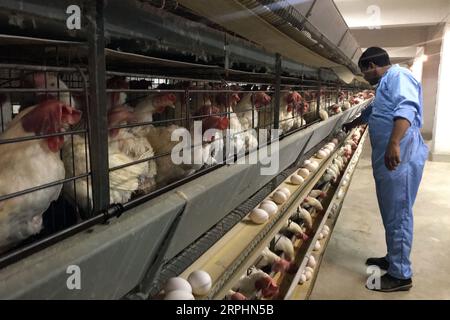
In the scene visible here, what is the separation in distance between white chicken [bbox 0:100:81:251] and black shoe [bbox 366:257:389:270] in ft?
7.43

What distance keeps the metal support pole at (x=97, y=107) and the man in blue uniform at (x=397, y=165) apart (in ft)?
5.76

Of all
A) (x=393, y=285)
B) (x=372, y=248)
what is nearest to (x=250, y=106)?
(x=393, y=285)

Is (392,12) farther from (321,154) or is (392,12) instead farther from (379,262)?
(379,262)

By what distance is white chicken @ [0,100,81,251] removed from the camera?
0.65m

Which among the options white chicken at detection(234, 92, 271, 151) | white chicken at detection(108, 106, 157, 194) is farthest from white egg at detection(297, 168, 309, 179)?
white chicken at detection(108, 106, 157, 194)

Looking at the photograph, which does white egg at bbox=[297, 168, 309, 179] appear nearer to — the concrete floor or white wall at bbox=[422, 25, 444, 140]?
the concrete floor

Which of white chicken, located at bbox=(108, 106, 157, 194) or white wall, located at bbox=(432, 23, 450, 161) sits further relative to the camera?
white wall, located at bbox=(432, 23, 450, 161)

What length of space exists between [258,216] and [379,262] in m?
1.44

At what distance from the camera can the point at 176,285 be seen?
0.87 m

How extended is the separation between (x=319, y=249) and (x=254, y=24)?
1773 millimetres

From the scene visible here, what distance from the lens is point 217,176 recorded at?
3.41ft

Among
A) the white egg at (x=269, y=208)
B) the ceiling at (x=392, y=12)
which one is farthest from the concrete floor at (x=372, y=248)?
the ceiling at (x=392, y=12)

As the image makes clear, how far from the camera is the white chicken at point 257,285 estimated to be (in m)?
1.56
